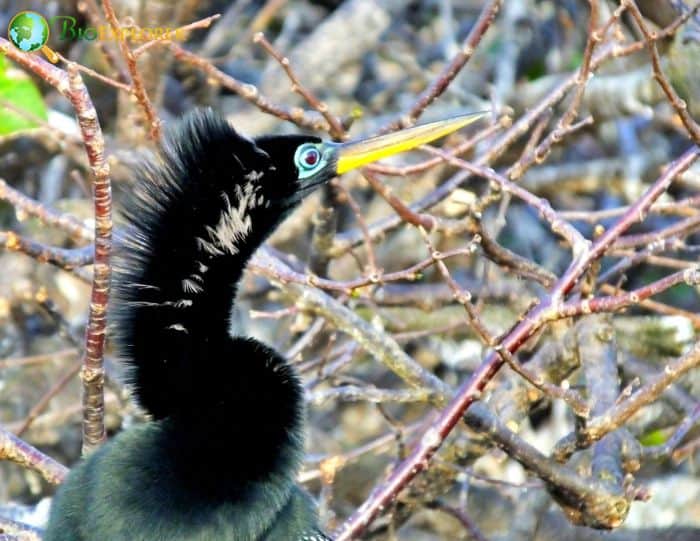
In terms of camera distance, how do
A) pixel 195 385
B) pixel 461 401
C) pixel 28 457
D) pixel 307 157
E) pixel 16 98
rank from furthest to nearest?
pixel 16 98 < pixel 307 157 < pixel 28 457 < pixel 195 385 < pixel 461 401

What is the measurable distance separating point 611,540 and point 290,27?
291 centimetres

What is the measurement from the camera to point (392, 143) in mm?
2682

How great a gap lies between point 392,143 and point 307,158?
7.0 inches

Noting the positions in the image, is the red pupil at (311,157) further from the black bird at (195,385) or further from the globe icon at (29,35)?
the globe icon at (29,35)

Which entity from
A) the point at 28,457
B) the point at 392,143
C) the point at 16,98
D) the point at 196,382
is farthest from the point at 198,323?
the point at 16,98

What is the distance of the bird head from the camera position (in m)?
2.59

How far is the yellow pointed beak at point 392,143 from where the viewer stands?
2676 mm

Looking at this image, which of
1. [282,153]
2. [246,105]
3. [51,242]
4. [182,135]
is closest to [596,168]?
[246,105]

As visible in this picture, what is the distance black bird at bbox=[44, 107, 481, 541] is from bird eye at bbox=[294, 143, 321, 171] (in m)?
0.15

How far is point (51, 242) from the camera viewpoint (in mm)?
4379

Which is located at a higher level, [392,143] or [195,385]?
[392,143]
